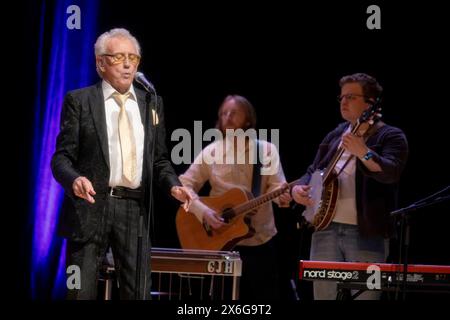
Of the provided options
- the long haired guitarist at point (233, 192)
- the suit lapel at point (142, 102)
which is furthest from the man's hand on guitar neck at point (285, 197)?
the suit lapel at point (142, 102)

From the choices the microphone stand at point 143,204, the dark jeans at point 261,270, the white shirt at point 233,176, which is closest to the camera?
the microphone stand at point 143,204

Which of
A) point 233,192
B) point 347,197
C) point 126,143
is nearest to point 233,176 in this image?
point 233,192

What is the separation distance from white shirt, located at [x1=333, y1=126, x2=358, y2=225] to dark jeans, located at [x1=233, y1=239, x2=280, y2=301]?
0.69m

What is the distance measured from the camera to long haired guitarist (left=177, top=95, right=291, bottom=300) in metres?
5.61

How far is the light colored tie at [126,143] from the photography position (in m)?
3.73

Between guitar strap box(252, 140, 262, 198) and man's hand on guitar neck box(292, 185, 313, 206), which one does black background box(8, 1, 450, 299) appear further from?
man's hand on guitar neck box(292, 185, 313, 206)

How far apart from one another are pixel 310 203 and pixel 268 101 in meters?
1.60

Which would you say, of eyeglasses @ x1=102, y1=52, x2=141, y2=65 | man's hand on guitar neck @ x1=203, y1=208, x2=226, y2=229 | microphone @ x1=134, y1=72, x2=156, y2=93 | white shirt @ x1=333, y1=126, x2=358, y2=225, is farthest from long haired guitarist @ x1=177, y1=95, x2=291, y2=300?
microphone @ x1=134, y1=72, x2=156, y2=93

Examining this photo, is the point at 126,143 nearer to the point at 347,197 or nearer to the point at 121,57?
the point at 121,57

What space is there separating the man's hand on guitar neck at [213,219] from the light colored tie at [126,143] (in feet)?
6.76

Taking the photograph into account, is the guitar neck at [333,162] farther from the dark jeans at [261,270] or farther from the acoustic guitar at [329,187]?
the dark jeans at [261,270]

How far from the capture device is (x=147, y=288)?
12.1 ft
